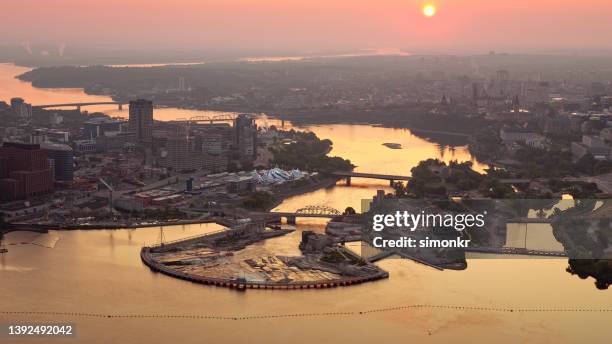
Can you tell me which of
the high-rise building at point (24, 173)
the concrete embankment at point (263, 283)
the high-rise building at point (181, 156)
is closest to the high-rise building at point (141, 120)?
the high-rise building at point (181, 156)

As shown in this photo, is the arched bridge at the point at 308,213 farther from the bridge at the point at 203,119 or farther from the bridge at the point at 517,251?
the bridge at the point at 203,119

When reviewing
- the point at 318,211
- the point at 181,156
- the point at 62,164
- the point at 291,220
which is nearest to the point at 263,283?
the point at 291,220

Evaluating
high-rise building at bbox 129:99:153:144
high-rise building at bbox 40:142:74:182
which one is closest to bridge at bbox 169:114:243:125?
high-rise building at bbox 129:99:153:144

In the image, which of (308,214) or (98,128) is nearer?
(308,214)

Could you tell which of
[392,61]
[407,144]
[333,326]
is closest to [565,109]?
[407,144]

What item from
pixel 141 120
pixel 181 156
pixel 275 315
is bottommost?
pixel 275 315

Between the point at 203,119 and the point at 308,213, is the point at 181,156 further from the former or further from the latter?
the point at 203,119

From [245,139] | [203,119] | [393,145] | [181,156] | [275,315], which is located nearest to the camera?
[275,315]

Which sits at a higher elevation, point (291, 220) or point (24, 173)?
point (24, 173)
